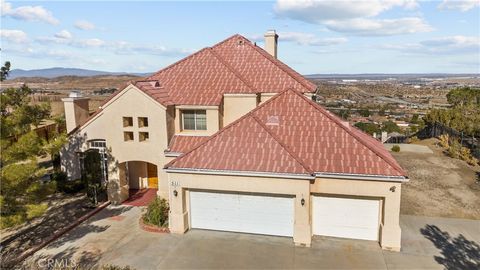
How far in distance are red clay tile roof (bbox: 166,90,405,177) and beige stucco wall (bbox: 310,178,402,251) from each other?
0.46 meters

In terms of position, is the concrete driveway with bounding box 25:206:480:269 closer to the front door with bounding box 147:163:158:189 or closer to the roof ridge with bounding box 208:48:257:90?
the front door with bounding box 147:163:158:189

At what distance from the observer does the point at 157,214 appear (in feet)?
54.9

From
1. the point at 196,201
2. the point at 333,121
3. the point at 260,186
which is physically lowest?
the point at 196,201

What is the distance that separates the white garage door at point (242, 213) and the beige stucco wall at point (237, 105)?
574 cm

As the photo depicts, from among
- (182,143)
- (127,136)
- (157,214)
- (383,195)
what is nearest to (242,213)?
(157,214)

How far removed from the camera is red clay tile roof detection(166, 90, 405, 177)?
48.6 feet

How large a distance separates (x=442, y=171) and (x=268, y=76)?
1579 centimetres

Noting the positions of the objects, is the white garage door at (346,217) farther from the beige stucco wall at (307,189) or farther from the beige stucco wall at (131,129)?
the beige stucco wall at (131,129)

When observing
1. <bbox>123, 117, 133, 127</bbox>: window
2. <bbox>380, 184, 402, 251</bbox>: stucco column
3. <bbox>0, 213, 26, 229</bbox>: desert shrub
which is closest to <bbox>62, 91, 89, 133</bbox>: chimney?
<bbox>123, 117, 133, 127</bbox>: window

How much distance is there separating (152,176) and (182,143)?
15.0 ft

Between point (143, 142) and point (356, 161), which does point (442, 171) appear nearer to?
point (356, 161)

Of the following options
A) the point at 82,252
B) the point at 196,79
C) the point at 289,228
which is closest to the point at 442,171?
the point at 289,228

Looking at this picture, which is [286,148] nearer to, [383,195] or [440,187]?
[383,195]

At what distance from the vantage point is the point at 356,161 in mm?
14914
